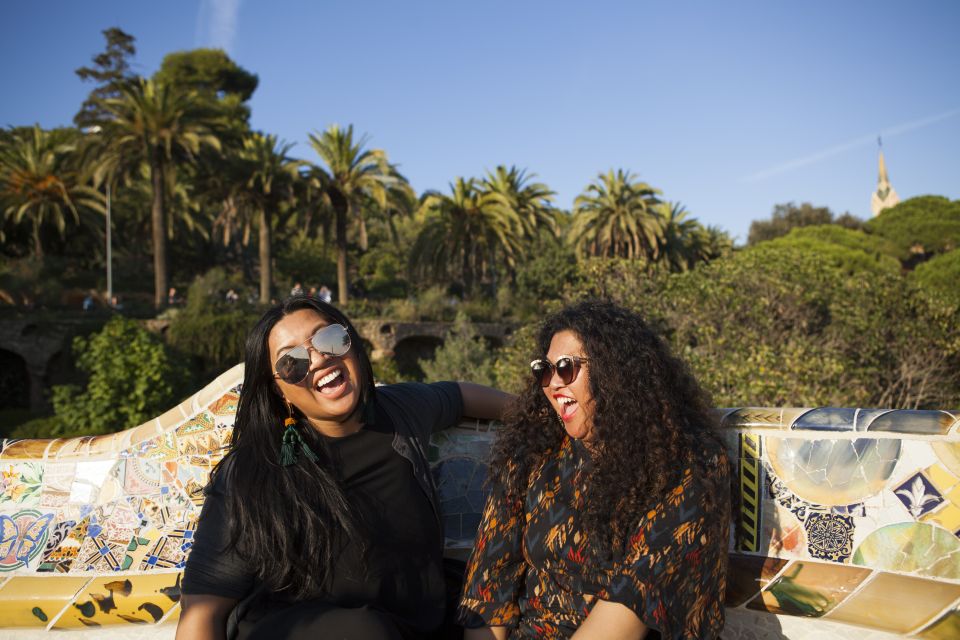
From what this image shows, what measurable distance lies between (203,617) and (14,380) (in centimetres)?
2680

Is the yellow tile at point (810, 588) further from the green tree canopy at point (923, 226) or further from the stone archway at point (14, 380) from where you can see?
the green tree canopy at point (923, 226)

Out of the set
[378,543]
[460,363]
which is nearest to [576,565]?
[378,543]

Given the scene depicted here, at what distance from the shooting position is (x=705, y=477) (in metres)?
1.71

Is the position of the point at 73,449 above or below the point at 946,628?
above

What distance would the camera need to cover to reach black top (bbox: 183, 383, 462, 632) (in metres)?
1.80

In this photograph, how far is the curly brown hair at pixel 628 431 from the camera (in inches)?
68.6

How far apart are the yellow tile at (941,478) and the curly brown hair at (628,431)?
59cm

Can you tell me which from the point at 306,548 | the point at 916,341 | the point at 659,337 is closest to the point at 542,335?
the point at 659,337

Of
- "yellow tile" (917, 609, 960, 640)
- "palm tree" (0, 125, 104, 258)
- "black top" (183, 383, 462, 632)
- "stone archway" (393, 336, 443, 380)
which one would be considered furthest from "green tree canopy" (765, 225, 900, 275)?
"black top" (183, 383, 462, 632)

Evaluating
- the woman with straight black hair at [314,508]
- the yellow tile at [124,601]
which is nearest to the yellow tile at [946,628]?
the woman with straight black hair at [314,508]

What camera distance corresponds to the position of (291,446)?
1.96m

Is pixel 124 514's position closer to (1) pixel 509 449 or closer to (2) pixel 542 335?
(1) pixel 509 449

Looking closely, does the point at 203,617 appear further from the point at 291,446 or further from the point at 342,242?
the point at 342,242

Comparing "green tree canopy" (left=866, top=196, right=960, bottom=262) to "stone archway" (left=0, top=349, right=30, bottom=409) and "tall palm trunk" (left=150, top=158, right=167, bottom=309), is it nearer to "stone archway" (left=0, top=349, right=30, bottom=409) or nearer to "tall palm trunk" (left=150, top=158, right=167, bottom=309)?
"tall palm trunk" (left=150, top=158, right=167, bottom=309)
